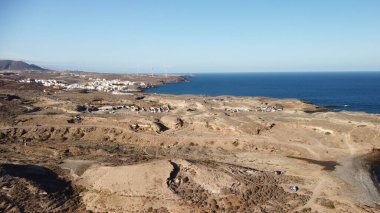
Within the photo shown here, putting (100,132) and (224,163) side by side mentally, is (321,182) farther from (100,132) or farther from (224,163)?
(100,132)

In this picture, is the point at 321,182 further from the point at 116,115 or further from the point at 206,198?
the point at 116,115

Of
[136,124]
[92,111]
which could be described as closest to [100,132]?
[136,124]

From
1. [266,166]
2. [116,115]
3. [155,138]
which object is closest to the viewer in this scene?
[266,166]

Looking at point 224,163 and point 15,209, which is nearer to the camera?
point 15,209

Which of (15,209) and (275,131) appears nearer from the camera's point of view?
(15,209)

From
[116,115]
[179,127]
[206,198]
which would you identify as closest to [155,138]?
[179,127]

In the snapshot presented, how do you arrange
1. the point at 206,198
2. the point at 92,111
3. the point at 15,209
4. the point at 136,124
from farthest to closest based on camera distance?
the point at 92,111, the point at 136,124, the point at 206,198, the point at 15,209
